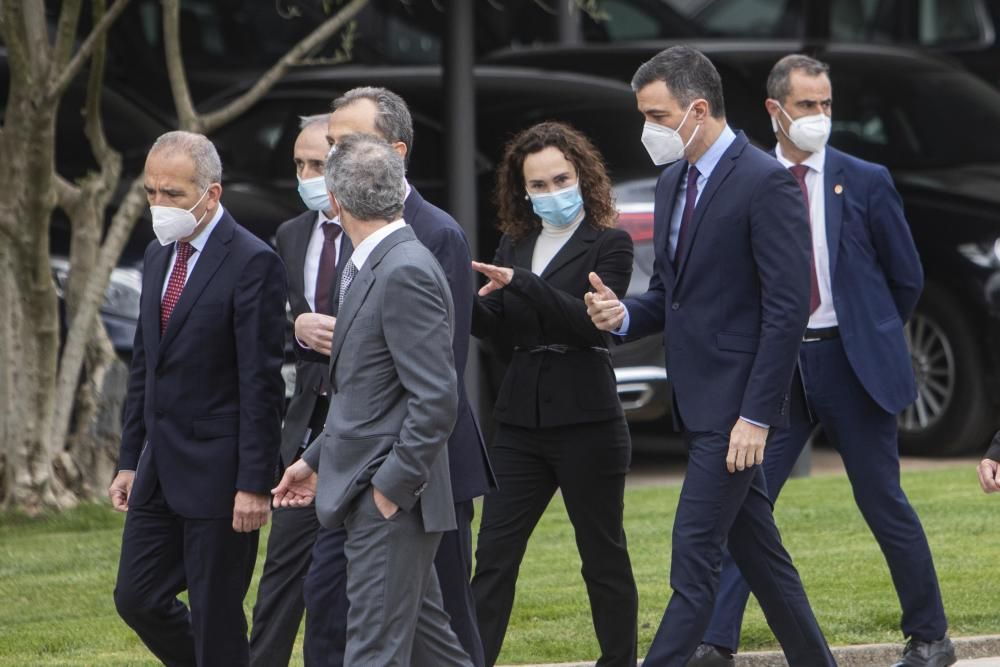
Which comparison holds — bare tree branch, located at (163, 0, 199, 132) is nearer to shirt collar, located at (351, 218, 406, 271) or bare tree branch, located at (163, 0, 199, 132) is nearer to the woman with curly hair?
the woman with curly hair

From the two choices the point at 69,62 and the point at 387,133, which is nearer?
the point at 387,133

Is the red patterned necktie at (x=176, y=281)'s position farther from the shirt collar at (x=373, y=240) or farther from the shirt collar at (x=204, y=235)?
the shirt collar at (x=373, y=240)

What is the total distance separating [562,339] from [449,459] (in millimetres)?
972

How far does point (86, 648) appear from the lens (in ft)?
22.8

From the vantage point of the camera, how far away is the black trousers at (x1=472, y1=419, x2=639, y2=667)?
614 cm

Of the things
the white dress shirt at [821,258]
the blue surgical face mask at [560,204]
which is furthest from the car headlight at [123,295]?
the white dress shirt at [821,258]

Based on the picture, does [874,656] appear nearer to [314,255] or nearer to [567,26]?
[314,255]

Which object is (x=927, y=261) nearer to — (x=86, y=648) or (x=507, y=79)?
(x=507, y=79)

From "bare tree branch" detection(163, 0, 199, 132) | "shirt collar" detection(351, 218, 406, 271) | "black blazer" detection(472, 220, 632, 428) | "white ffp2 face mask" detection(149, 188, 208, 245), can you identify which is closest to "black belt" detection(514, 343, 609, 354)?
"black blazer" detection(472, 220, 632, 428)

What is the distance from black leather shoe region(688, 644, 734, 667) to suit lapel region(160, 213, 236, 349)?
6.48 ft

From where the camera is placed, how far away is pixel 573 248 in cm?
630

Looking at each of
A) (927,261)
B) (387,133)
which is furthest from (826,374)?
(927,261)

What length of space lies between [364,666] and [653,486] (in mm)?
5829

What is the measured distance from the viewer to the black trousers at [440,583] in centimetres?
547
